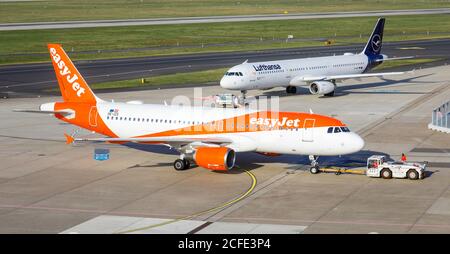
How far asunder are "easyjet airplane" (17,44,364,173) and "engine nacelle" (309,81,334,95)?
33.8 metres

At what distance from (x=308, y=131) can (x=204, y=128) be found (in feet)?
24.5

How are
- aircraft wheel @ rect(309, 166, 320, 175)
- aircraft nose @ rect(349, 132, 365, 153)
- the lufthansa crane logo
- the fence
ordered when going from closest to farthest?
aircraft nose @ rect(349, 132, 365, 153) < aircraft wheel @ rect(309, 166, 320, 175) < the fence < the lufthansa crane logo

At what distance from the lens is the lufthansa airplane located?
85.8m

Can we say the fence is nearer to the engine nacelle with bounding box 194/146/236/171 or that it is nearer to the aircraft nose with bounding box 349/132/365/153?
the aircraft nose with bounding box 349/132/365/153

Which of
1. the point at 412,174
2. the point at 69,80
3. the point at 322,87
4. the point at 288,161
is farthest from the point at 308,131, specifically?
the point at 322,87

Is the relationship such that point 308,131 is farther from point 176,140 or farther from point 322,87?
point 322,87

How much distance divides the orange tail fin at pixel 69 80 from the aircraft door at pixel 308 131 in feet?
56.7

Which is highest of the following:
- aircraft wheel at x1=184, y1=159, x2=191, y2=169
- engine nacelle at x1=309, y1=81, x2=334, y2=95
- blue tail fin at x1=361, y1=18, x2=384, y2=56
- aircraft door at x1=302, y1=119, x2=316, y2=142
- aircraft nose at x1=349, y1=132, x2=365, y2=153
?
blue tail fin at x1=361, y1=18, x2=384, y2=56

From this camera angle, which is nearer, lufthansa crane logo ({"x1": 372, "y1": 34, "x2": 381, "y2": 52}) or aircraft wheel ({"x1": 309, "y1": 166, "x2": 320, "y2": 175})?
aircraft wheel ({"x1": 309, "y1": 166, "x2": 320, "y2": 175})

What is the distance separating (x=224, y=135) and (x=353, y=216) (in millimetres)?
14075

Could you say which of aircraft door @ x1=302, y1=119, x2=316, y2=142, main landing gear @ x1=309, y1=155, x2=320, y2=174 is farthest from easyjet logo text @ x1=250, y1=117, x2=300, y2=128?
main landing gear @ x1=309, y1=155, x2=320, y2=174

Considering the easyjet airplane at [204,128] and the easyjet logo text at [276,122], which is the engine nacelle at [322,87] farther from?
the easyjet logo text at [276,122]
